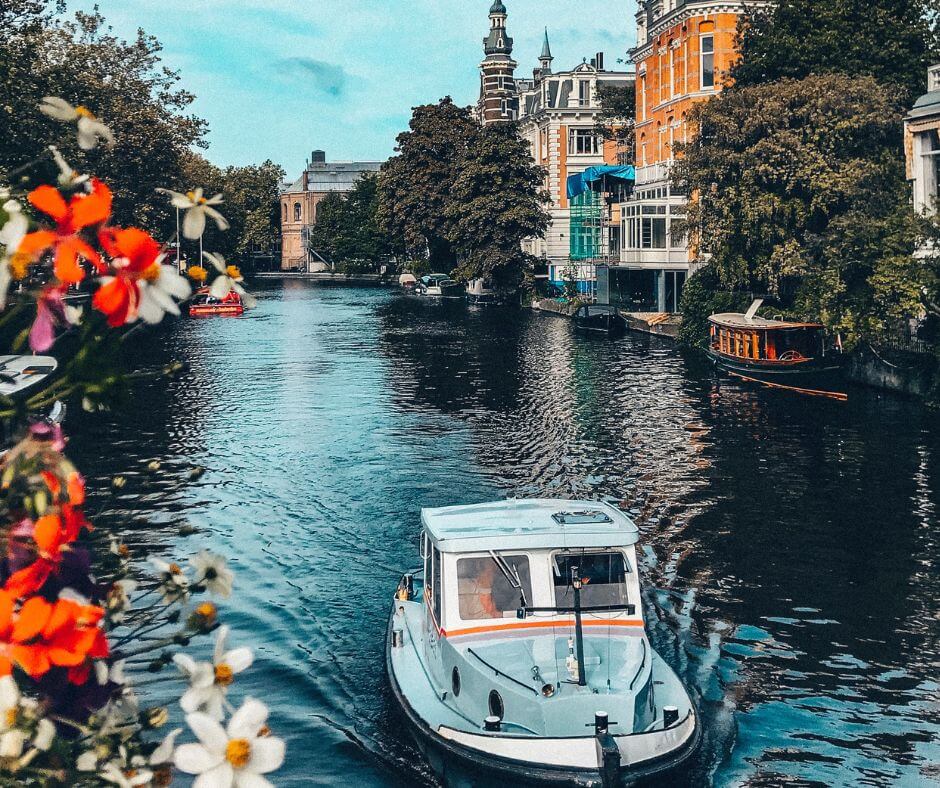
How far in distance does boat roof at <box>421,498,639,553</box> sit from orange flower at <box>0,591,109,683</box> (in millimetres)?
10906

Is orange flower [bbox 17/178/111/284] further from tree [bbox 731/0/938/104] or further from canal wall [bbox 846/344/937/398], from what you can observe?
tree [bbox 731/0/938/104]

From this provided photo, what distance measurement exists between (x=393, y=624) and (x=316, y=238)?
16842cm

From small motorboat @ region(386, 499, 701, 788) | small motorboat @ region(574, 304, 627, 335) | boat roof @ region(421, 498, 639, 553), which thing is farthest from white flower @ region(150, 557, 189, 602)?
small motorboat @ region(574, 304, 627, 335)

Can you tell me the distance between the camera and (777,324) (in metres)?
45.3

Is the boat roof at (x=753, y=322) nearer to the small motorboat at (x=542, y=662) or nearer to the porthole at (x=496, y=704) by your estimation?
the small motorboat at (x=542, y=662)

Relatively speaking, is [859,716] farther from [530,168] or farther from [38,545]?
[530,168]

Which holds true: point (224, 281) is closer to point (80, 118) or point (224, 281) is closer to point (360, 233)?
point (80, 118)

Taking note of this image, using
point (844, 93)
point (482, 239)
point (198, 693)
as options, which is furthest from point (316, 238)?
point (198, 693)

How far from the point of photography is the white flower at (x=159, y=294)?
156 inches

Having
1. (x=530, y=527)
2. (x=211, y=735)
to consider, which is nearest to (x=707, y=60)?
(x=530, y=527)

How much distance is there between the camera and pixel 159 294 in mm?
3979

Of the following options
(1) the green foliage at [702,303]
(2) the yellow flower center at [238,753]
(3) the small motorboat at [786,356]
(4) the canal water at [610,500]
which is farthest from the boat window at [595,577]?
(1) the green foliage at [702,303]

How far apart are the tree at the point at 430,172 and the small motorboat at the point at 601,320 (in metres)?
44.6

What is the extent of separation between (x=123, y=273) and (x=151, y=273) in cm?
12
